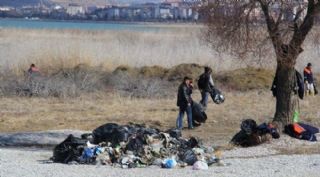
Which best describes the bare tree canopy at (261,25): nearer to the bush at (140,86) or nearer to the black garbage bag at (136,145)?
the black garbage bag at (136,145)

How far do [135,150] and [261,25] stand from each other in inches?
217

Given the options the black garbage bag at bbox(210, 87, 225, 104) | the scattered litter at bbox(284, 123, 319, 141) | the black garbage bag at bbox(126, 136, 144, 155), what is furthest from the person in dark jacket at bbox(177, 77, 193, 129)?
the black garbage bag at bbox(126, 136, 144, 155)

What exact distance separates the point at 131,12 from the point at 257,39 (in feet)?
312

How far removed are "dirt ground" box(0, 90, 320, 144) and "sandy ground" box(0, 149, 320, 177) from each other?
191 inches

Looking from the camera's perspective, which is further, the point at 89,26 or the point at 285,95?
the point at 89,26

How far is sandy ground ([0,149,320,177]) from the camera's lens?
13.7 meters

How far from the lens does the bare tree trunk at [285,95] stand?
19.8 metres

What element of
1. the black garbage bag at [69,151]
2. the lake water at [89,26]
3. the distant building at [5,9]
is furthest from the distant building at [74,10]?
the black garbage bag at [69,151]

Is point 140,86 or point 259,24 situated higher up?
point 259,24

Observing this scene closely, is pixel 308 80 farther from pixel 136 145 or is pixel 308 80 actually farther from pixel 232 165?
pixel 136 145

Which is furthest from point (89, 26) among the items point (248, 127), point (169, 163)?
point (169, 163)

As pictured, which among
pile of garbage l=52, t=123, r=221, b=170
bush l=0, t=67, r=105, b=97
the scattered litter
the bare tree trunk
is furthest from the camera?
bush l=0, t=67, r=105, b=97

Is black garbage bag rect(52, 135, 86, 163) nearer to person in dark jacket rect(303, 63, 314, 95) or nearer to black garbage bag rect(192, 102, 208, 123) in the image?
black garbage bag rect(192, 102, 208, 123)

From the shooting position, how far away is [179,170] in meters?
14.4
